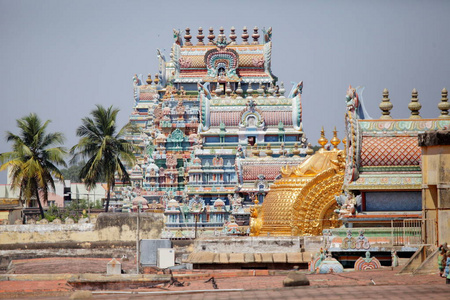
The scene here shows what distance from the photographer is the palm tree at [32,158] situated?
58188mm

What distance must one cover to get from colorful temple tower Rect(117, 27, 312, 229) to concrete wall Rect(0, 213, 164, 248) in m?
5.29

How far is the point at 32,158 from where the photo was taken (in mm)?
58781

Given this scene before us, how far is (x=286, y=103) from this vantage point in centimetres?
6197

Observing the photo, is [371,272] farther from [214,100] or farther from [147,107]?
[147,107]

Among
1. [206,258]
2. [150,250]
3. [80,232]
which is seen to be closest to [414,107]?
[206,258]

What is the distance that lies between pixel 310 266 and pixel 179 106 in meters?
39.9

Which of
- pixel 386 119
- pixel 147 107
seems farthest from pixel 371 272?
pixel 147 107

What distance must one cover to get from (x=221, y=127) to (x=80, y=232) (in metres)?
14.2

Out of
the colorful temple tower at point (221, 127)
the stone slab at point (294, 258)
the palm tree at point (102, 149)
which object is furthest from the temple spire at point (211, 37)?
the stone slab at point (294, 258)

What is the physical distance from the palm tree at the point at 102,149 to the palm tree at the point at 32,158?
4.03 meters

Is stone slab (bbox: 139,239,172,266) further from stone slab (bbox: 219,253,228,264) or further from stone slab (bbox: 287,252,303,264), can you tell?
stone slab (bbox: 287,252,303,264)

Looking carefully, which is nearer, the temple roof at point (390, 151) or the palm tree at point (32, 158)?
the temple roof at point (390, 151)

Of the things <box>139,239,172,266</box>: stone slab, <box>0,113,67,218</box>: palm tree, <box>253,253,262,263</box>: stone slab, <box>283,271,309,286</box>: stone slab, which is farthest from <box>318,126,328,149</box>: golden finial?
<box>0,113,67,218</box>: palm tree

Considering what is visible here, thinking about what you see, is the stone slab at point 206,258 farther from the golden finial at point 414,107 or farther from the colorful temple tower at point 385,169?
the golden finial at point 414,107
